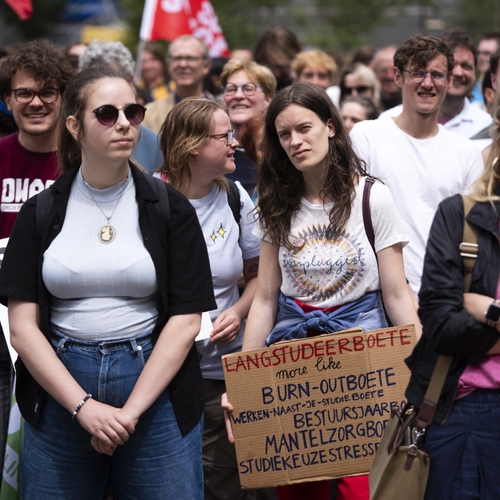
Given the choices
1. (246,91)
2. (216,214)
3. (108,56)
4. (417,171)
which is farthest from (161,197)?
(108,56)

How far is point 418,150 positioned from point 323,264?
145 centimetres

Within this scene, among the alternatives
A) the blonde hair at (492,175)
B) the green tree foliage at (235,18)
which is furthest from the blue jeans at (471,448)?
the green tree foliage at (235,18)

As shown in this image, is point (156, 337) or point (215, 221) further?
point (215, 221)

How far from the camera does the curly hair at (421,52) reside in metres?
5.11

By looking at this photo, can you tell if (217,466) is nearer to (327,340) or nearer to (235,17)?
(327,340)

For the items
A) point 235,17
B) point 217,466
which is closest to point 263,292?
point 217,466

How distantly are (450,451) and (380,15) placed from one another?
2888cm

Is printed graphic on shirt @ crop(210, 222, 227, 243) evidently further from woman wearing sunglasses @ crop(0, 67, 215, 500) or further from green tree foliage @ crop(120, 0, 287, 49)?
green tree foliage @ crop(120, 0, 287, 49)

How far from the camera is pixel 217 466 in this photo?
464cm

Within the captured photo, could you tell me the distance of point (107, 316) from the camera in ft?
10.7

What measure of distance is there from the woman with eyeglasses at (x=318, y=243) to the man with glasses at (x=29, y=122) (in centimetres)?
117

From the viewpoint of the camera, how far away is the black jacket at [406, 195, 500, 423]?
2750 mm

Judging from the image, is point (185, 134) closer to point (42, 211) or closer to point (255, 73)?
point (42, 211)

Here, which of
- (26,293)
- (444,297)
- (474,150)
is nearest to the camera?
(444,297)
